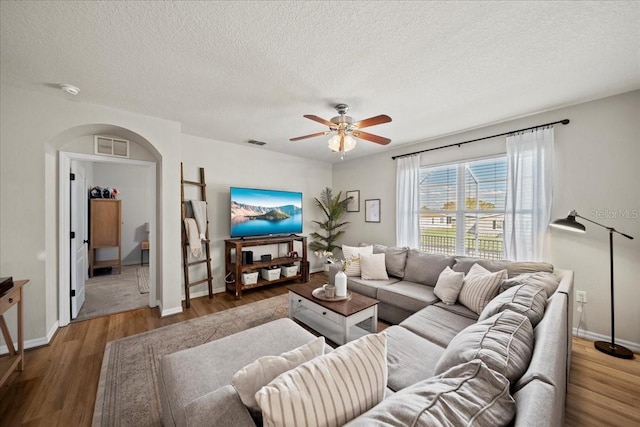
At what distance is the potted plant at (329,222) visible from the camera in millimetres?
5031

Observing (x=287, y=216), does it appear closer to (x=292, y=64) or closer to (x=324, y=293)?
(x=324, y=293)

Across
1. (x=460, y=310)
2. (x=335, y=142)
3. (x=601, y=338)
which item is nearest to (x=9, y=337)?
(x=335, y=142)

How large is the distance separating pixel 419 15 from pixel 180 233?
10.8 ft

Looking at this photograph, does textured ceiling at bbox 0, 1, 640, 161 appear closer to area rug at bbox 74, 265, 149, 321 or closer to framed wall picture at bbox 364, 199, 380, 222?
framed wall picture at bbox 364, 199, 380, 222

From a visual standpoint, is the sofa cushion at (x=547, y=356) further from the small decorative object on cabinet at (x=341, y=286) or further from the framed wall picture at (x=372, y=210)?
the framed wall picture at (x=372, y=210)

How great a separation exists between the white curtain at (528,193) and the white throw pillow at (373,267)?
4.89 feet

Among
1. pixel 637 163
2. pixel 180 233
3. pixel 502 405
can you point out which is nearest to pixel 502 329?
pixel 502 405

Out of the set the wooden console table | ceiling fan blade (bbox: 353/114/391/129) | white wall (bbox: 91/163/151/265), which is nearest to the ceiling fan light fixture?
ceiling fan blade (bbox: 353/114/391/129)

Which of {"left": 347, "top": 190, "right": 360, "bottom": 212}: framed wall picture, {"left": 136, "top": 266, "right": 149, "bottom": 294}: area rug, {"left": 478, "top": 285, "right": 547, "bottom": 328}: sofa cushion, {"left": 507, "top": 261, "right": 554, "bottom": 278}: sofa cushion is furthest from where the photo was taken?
{"left": 347, "top": 190, "right": 360, "bottom": 212}: framed wall picture

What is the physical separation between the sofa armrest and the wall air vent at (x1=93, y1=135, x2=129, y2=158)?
320 centimetres

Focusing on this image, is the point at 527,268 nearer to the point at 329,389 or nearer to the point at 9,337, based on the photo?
the point at 329,389

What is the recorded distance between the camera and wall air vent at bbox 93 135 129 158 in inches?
111

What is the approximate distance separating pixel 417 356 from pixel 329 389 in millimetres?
1033

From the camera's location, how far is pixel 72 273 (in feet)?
9.26
